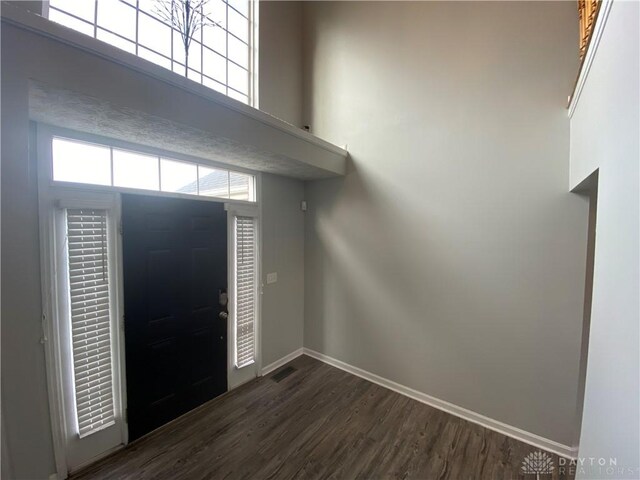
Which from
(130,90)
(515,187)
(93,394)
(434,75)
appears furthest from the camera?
(434,75)

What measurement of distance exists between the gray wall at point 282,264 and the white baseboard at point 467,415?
0.73 m

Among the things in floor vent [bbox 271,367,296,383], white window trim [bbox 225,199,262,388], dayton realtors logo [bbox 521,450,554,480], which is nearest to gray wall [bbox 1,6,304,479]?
white window trim [bbox 225,199,262,388]

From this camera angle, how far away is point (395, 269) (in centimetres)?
293

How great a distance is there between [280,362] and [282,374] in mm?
235

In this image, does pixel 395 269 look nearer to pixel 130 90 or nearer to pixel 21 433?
pixel 130 90

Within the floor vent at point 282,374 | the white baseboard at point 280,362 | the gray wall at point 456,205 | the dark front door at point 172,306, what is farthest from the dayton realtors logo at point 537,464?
the dark front door at point 172,306

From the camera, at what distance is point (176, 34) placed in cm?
250

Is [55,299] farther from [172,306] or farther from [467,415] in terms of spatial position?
[467,415]

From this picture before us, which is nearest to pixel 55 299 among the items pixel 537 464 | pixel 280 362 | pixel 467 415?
pixel 280 362

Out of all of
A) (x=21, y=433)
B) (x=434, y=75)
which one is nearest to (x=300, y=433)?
(x=21, y=433)

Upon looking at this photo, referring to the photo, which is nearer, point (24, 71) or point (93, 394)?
point (24, 71)

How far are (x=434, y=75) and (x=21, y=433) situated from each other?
12.8 ft

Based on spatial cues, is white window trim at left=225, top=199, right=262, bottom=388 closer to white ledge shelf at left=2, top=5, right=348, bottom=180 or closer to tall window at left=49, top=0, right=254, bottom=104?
white ledge shelf at left=2, top=5, right=348, bottom=180

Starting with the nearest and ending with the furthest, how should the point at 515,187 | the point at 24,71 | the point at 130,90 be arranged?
the point at 24,71, the point at 130,90, the point at 515,187
